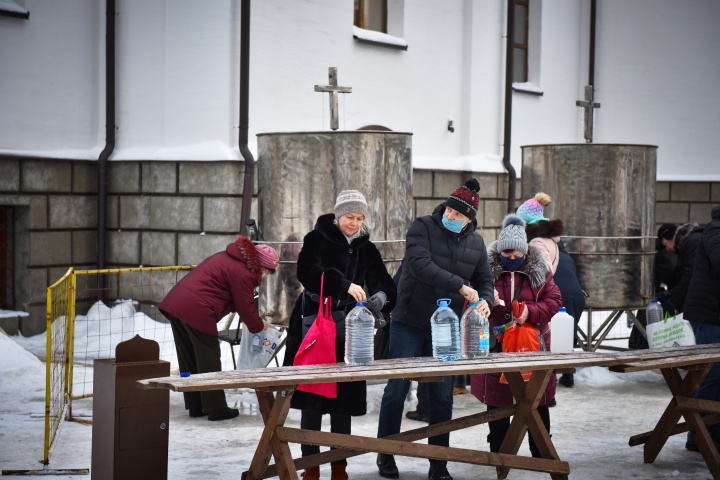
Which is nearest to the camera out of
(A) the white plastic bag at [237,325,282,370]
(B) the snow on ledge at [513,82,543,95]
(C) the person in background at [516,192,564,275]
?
(A) the white plastic bag at [237,325,282,370]

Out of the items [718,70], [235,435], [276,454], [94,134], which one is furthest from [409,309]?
[718,70]

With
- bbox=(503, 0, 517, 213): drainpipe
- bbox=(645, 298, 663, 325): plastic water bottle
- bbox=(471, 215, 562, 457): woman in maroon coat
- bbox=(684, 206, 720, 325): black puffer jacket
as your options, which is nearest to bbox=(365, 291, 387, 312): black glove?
bbox=(471, 215, 562, 457): woman in maroon coat

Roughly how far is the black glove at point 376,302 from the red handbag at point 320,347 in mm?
226

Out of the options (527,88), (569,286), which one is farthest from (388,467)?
(527,88)

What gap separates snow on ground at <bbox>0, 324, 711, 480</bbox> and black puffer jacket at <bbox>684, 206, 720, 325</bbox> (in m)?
0.94

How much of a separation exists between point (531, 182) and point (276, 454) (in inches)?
237

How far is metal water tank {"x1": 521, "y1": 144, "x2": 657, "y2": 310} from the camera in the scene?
33.5ft

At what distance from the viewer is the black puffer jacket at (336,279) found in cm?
593

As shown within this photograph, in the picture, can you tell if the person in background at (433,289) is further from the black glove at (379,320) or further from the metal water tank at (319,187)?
the metal water tank at (319,187)

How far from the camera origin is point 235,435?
743cm

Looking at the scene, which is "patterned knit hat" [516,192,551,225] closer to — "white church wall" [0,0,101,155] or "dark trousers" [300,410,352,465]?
"dark trousers" [300,410,352,465]

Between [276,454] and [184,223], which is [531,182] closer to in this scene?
[184,223]

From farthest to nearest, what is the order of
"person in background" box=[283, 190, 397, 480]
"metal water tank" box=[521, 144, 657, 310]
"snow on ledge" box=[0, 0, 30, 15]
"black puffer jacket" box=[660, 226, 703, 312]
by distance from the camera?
"snow on ledge" box=[0, 0, 30, 15], "metal water tank" box=[521, 144, 657, 310], "black puffer jacket" box=[660, 226, 703, 312], "person in background" box=[283, 190, 397, 480]

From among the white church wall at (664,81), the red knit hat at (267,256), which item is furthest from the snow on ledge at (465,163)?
the red knit hat at (267,256)
